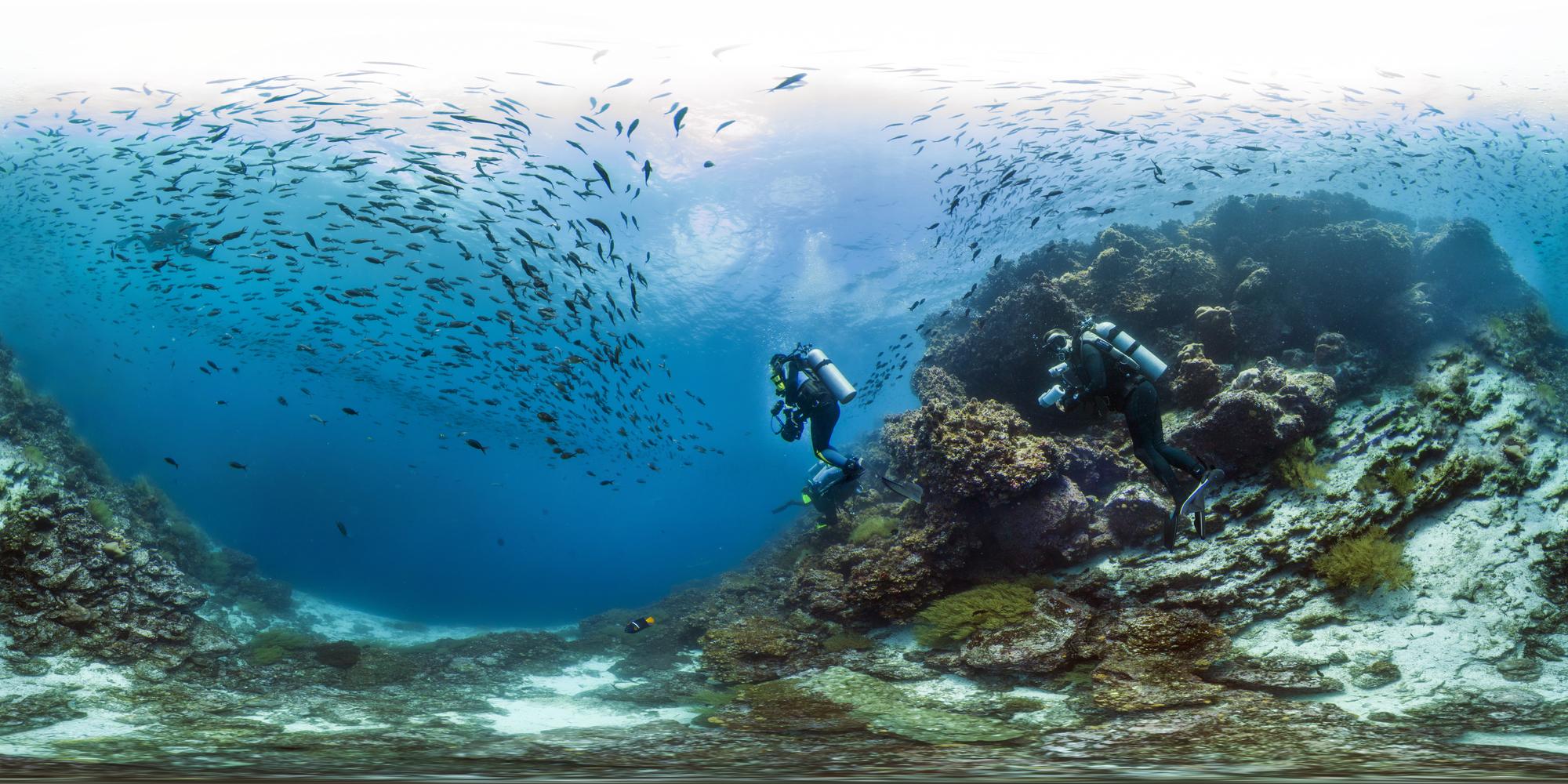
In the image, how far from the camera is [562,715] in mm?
5684

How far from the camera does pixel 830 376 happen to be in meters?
8.05

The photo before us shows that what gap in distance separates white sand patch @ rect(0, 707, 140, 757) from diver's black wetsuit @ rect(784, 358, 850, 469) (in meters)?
6.93

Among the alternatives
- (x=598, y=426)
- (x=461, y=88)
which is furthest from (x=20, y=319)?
(x=461, y=88)

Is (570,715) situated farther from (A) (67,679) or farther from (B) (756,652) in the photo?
(A) (67,679)

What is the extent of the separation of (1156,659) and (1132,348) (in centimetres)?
297

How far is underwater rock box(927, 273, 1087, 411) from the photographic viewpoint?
390 inches

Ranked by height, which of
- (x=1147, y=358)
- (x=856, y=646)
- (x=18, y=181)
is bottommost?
(x=856, y=646)

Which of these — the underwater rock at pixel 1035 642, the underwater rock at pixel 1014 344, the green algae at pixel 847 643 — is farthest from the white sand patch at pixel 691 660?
Result: the underwater rock at pixel 1014 344

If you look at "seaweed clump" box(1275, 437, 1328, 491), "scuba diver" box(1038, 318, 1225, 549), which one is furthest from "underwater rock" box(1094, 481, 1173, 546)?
"seaweed clump" box(1275, 437, 1328, 491)

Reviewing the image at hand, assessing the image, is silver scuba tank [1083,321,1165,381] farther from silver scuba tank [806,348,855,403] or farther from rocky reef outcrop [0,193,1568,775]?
silver scuba tank [806,348,855,403]

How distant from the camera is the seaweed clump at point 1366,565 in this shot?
5180 mm

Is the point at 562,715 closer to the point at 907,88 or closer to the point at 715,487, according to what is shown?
the point at 907,88

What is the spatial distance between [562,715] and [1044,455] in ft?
20.3

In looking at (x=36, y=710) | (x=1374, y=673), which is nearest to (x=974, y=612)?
(x=1374, y=673)
